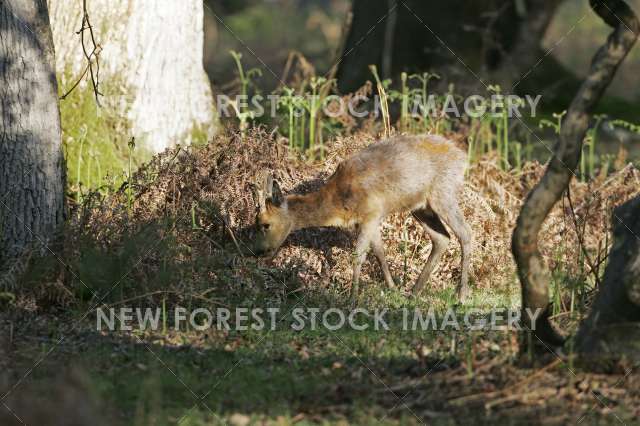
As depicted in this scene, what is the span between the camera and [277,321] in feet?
26.0

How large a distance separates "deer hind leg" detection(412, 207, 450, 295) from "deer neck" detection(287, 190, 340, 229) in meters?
0.98

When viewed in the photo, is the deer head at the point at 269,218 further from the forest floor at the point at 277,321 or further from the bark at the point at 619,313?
the bark at the point at 619,313

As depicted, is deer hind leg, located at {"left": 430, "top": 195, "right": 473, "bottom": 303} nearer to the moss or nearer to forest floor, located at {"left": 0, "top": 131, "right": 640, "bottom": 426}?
forest floor, located at {"left": 0, "top": 131, "right": 640, "bottom": 426}

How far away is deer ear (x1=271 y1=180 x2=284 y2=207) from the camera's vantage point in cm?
895

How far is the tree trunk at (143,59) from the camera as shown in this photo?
10180 mm

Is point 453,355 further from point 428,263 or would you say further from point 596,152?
point 596,152

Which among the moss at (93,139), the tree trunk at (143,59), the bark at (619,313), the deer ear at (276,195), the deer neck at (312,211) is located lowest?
the bark at (619,313)

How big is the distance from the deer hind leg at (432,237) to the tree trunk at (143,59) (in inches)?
112

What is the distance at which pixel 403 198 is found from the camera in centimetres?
913

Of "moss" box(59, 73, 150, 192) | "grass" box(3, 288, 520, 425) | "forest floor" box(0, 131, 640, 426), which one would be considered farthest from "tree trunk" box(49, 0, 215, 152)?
"grass" box(3, 288, 520, 425)

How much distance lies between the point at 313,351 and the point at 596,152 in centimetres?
976

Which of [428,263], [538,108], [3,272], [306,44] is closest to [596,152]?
[538,108]

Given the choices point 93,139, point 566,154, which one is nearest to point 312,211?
point 93,139

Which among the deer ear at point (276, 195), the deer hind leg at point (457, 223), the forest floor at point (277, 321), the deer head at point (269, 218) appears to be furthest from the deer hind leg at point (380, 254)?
the deer ear at point (276, 195)
